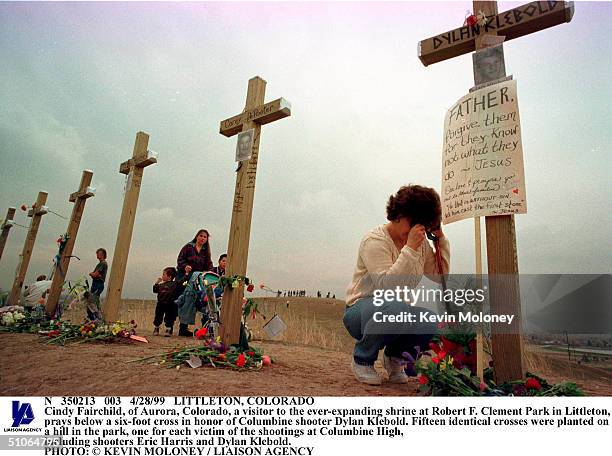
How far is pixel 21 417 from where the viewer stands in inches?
64.3

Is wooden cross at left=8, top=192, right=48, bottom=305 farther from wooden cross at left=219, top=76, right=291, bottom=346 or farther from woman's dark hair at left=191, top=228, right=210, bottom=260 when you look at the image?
wooden cross at left=219, top=76, right=291, bottom=346

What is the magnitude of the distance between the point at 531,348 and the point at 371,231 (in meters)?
1.72

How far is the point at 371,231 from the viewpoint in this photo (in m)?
2.53

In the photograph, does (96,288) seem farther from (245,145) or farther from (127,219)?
(245,145)

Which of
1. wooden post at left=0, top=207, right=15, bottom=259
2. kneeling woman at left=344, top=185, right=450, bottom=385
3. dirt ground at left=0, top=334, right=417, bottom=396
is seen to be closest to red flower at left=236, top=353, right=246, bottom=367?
dirt ground at left=0, top=334, right=417, bottom=396

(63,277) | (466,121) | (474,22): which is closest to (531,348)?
(466,121)

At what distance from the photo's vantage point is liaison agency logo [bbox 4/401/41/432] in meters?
1.61

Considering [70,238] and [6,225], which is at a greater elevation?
[6,225]

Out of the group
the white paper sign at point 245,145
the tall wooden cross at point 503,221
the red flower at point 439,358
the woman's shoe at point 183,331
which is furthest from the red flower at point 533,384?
the woman's shoe at point 183,331

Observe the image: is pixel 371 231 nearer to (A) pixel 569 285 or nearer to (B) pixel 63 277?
(A) pixel 569 285

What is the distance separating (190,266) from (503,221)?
4.62m

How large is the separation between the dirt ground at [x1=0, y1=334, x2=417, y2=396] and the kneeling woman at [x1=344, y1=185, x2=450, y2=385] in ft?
0.78

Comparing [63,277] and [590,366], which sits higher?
[63,277]

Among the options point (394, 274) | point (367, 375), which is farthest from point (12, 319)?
point (394, 274)
